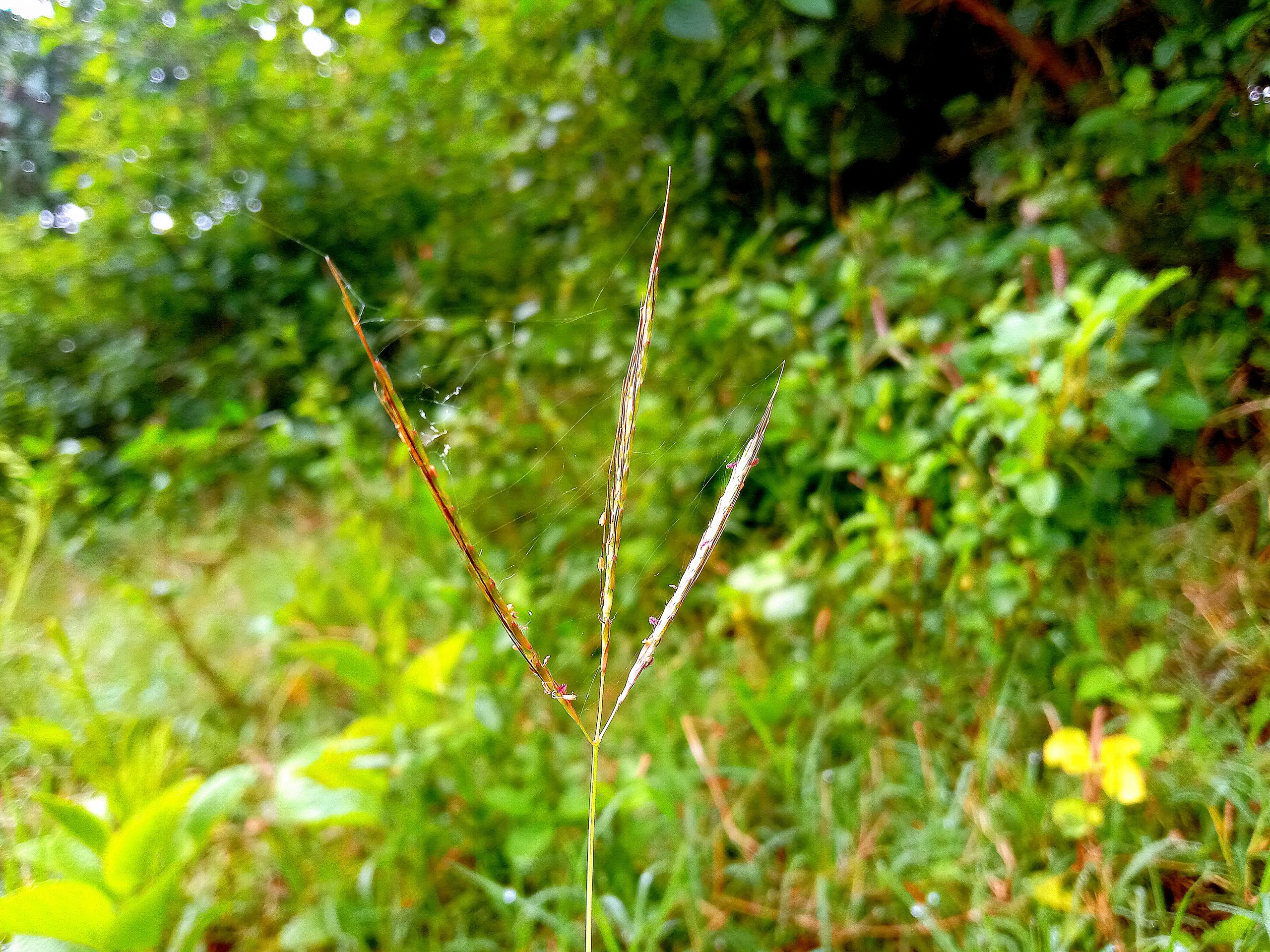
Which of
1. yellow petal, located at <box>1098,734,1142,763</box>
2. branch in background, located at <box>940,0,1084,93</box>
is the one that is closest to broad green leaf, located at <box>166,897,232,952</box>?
yellow petal, located at <box>1098,734,1142,763</box>

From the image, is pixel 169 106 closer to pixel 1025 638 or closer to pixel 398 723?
pixel 398 723

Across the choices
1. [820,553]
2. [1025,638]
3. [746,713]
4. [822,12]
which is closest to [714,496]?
[820,553]

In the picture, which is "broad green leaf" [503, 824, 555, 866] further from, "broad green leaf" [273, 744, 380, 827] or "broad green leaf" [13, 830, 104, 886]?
"broad green leaf" [13, 830, 104, 886]

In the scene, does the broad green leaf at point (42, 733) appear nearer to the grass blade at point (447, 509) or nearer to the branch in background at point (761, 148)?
the grass blade at point (447, 509)

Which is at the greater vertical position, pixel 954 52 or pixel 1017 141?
pixel 954 52

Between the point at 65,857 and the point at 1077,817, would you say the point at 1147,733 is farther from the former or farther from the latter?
the point at 65,857

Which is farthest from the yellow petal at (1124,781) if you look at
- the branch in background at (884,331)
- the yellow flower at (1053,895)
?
the branch in background at (884,331)
